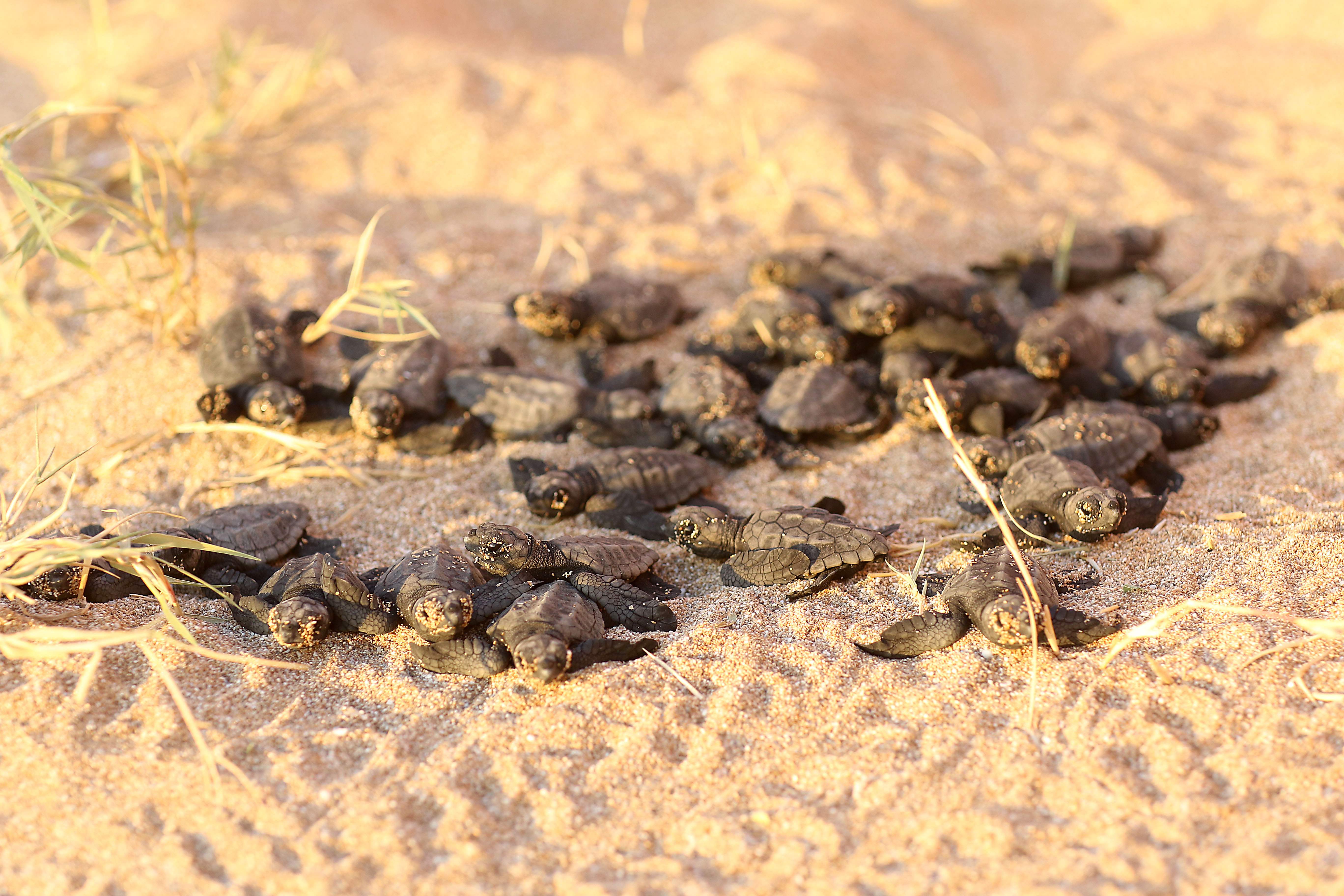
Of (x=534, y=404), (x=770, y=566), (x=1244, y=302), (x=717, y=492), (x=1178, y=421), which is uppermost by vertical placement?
(x=1244, y=302)

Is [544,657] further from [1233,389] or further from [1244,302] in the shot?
[1244,302]

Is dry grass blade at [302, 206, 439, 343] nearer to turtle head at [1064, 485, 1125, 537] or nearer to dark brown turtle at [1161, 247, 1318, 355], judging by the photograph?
turtle head at [1064, 485, 1125, 537]

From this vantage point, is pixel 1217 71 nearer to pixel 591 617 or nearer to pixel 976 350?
pixel 976 350

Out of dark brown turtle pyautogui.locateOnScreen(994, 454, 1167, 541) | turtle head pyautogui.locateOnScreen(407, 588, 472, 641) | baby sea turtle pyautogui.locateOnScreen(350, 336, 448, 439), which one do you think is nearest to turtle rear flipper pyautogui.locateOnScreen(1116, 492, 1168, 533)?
dark brown turtle pyautogui.locateOnScreen(994, 454, 1167, 541)

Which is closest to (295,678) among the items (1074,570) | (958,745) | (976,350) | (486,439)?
(486,439)

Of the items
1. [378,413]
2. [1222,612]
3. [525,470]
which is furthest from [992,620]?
[378,413]

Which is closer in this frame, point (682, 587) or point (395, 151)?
point (682, 587)
